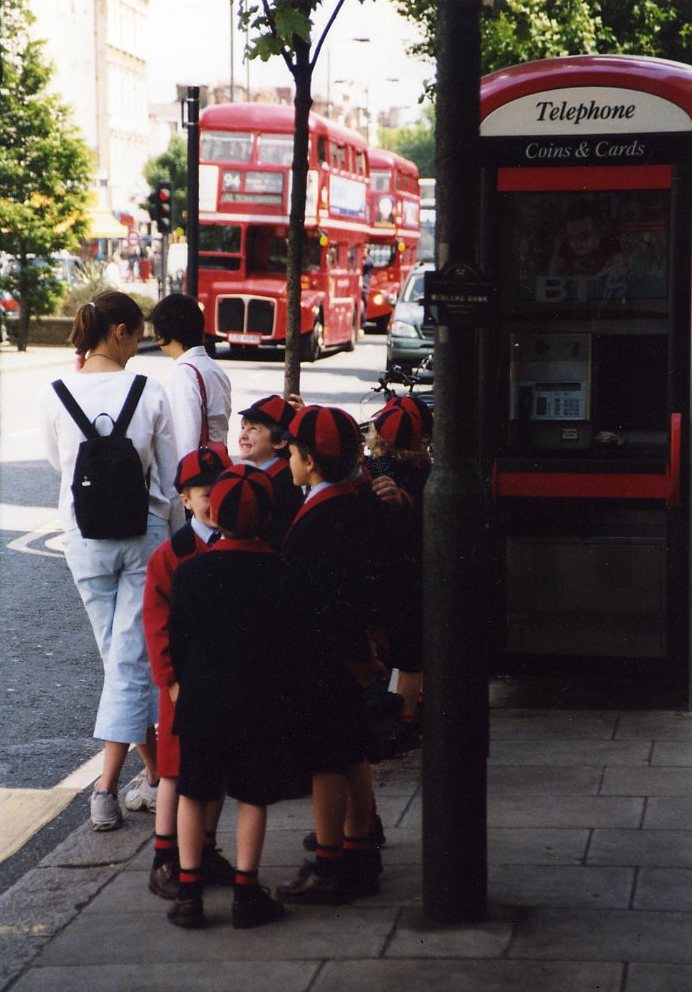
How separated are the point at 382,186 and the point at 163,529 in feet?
126

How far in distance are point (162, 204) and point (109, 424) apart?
20711 mm

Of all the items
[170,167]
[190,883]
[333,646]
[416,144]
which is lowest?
[190,883]

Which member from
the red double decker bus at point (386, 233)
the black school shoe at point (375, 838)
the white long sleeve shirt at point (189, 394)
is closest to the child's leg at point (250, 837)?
the black school shoe at point (375, 838)

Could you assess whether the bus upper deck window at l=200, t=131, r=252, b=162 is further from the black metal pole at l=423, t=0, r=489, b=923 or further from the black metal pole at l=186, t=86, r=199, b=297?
the black metal pole at l=423, t=0, r=489, b=923

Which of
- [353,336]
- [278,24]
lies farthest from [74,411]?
[353,336]

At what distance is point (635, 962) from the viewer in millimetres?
4094

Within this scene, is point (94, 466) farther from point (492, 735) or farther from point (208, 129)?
point (208, 129)

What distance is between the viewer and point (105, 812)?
574 centimetres

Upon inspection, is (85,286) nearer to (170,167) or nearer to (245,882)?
(245,882)

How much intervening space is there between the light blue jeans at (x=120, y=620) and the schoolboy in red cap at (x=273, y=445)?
461 mm

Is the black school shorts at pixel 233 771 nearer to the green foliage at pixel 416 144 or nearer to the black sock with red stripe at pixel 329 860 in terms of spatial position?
the black sock with red stripe at pixel 329 860

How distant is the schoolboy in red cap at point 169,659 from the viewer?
492 cm

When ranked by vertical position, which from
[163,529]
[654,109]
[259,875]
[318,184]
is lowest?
[259,875]

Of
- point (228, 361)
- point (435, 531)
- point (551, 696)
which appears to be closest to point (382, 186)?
point (228, 361)
